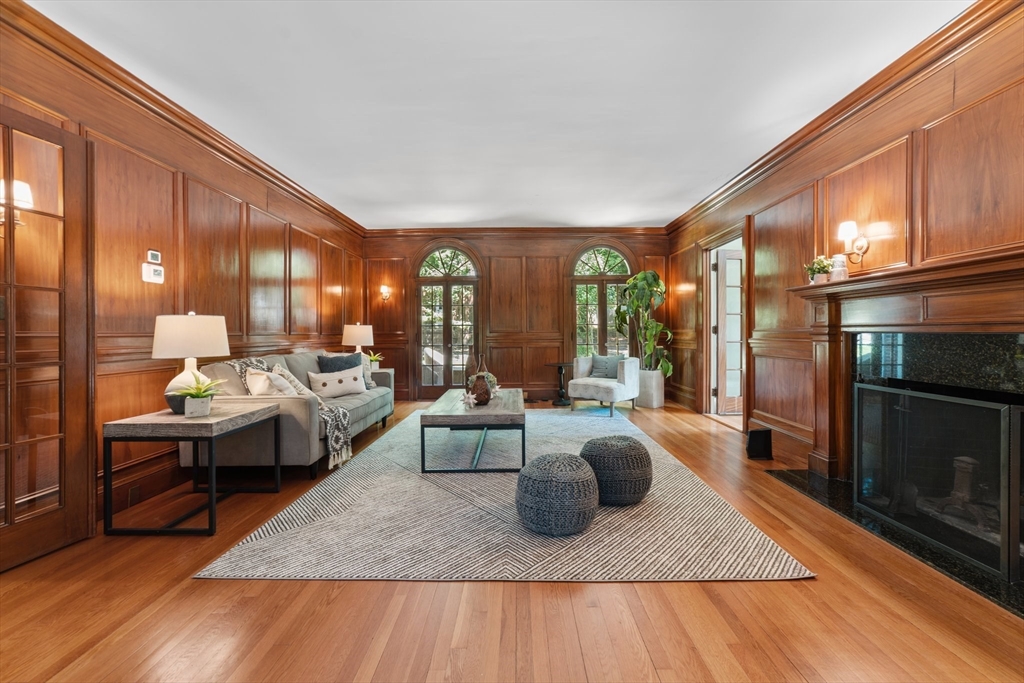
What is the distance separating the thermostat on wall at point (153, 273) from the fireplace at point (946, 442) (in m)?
4.77

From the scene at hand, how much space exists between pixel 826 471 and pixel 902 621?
184cm

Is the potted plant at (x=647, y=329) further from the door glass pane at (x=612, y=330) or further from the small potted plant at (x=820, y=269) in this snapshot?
the small potted plant at (x=820, y=269)

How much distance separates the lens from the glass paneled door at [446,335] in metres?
7.50

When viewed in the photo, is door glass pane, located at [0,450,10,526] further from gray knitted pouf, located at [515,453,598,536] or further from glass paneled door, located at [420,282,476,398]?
glass paneled door, located at [420,282,476,398]

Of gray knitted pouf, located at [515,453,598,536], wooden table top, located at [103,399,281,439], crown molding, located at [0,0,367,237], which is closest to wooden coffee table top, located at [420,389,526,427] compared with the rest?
gray knitted pouf, located at [515,453,598,536]

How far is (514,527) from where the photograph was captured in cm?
265

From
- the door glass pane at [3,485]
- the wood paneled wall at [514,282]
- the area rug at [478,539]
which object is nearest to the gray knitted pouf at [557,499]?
the area rug at [478,539]

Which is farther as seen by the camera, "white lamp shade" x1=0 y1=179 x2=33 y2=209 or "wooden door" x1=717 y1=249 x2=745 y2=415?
"wooden door" x1=717 y1=249 x2=745 y2=415

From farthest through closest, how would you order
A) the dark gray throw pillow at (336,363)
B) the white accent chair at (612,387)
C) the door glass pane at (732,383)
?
the door glass pane at (732,383)
the white accent chair at (612,387)
the dark gray throw pillow at (336,363)

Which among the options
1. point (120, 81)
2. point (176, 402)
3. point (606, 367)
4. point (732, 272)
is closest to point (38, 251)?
point (176, 402)

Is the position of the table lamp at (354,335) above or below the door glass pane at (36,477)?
above

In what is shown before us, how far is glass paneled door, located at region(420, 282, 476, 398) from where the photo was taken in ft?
24.6

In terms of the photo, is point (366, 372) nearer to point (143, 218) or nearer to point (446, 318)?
point (446, 318)

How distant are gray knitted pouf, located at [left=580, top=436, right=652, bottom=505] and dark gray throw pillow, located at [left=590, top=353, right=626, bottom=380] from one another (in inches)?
143
